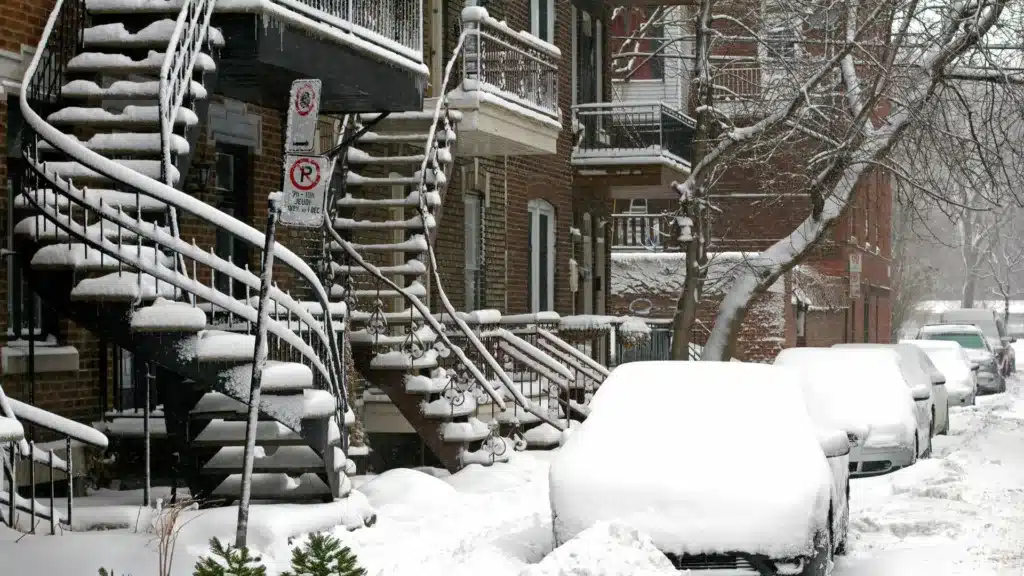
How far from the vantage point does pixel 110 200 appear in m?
11.0

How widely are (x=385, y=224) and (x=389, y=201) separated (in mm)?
403

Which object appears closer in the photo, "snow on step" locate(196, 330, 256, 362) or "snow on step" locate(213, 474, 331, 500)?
"snow on step" locate(196, 330, 256, 362)

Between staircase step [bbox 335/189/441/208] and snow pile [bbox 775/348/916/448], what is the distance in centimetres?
441

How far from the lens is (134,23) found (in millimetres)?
12781

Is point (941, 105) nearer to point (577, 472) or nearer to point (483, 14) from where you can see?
point (483, 14)

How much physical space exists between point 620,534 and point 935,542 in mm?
4118

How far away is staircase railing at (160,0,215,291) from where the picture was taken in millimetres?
11141

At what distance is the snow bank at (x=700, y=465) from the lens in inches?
351

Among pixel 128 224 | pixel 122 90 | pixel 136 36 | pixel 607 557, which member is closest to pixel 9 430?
pixel 128 224

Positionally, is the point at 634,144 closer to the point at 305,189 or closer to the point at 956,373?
the point at 956,373

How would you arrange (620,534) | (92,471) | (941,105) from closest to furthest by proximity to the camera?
(620,534) < (92,471) < (941,105)

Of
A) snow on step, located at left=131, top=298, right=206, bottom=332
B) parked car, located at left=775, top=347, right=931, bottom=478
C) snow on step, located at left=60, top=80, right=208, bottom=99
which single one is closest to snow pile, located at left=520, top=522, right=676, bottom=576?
snow on step, located at left=131, top=298, right=206, bottom=332

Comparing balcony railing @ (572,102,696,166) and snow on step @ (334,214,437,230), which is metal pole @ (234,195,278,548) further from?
balcony railing @ (572,102,696,166)

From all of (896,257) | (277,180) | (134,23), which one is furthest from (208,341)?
(896,257)
